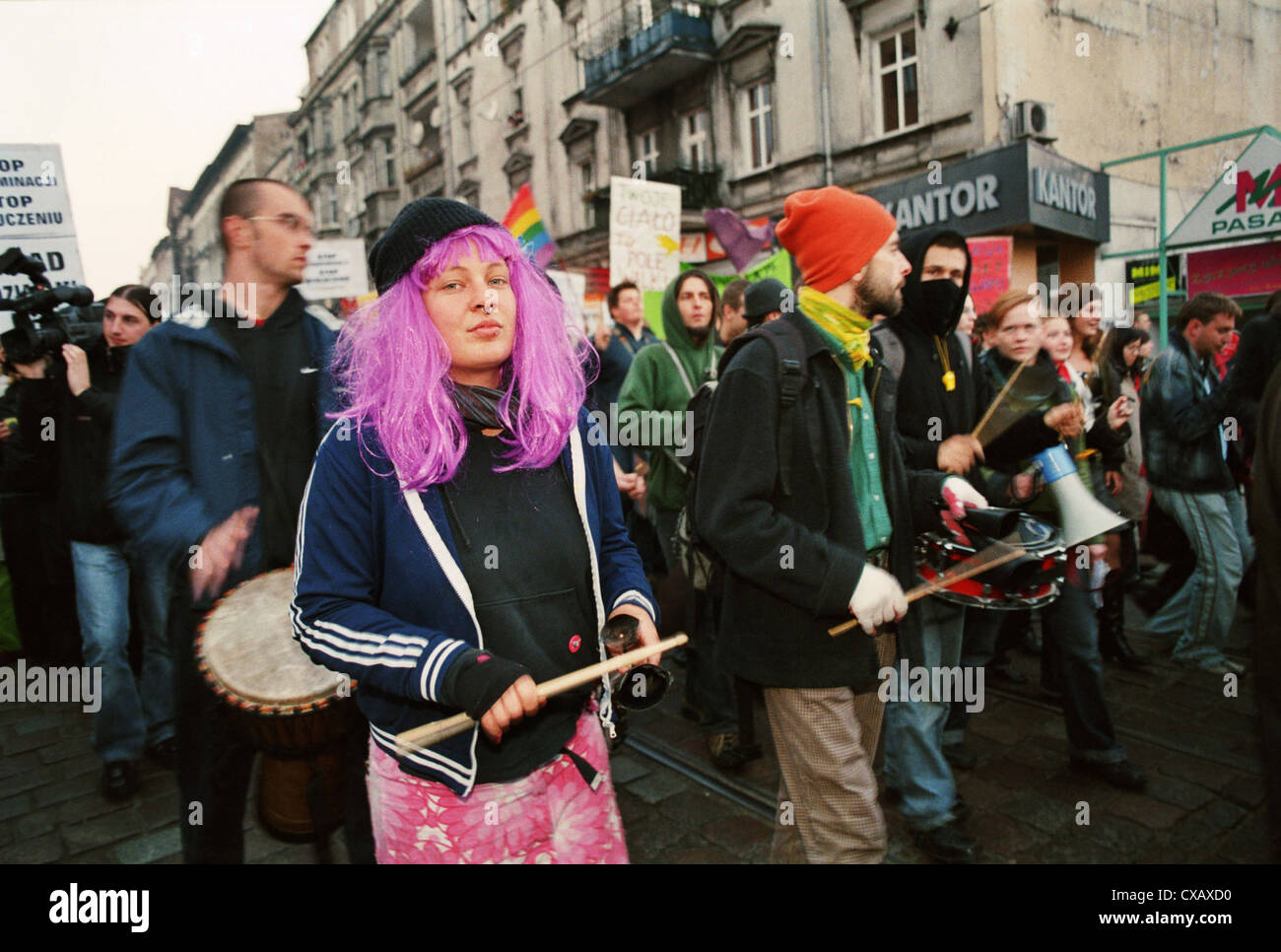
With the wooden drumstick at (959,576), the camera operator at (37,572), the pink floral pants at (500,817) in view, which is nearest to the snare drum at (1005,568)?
the wooden drumstick at (959,576)

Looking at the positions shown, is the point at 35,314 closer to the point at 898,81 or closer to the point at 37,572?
the point at 37,572

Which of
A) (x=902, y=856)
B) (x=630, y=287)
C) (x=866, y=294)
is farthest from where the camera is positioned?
(x=630, y=287)

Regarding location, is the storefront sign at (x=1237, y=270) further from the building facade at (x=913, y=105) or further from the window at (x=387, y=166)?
the window at (x=387, y=166)

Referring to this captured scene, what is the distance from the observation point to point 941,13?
39.9ft

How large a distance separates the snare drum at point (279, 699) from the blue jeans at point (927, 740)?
6.00ft

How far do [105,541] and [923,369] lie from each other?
3.73 meters

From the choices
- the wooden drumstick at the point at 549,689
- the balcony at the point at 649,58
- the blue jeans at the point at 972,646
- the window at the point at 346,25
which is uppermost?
the window at the point at 346,25

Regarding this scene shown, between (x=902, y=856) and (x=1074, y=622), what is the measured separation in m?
1.17

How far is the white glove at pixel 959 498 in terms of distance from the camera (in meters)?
2.49

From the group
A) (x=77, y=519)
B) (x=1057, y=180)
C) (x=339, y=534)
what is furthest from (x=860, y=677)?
(x=1057, y=180)

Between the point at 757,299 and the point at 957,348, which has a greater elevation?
the point at 757,299

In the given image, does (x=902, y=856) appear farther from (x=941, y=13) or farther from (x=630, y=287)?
(x=941, y=13)
